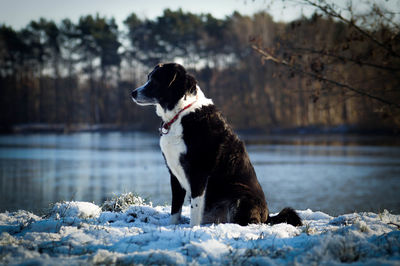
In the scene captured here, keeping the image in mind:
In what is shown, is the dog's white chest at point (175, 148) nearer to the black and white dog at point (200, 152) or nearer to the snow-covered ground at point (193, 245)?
the black and white dog at point (200, 152)

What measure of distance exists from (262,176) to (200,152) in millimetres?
13261

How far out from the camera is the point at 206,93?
47062 mm

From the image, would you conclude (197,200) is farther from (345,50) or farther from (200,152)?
(345,50)

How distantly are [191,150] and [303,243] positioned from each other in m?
→ 1.72

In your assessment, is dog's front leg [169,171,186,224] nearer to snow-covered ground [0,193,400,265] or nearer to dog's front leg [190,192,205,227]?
dog's front leg [190,192,205,227]

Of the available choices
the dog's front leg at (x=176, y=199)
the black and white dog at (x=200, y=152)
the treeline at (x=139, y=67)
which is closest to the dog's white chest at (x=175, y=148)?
the black and white dog at (x=200, y=152)

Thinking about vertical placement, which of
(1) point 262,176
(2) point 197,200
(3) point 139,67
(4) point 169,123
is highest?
(3) point 139,67

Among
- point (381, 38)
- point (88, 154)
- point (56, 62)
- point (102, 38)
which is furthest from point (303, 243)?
point (56, 62)

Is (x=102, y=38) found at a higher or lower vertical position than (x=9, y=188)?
higher

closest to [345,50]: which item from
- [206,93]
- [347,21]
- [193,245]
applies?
[347,21]

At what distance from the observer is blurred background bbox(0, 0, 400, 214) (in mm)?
11188

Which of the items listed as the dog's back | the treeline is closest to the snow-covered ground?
the dog's back

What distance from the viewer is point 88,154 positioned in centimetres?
2667

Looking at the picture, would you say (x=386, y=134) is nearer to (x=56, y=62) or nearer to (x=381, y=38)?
(x=381, y=38)
